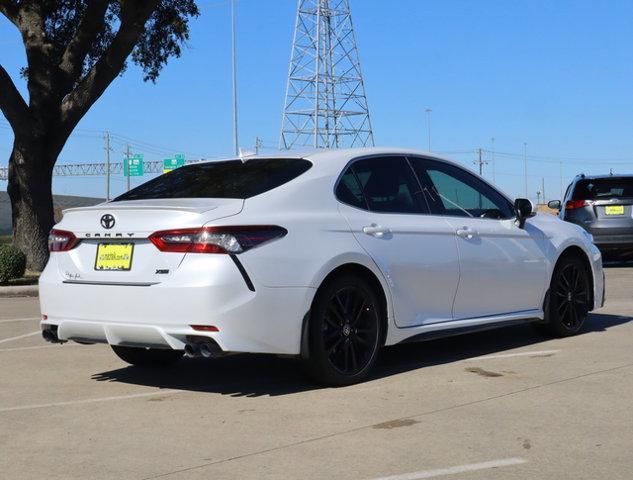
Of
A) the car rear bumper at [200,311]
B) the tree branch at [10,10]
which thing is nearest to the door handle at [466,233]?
the car rear bumper at [200,311]

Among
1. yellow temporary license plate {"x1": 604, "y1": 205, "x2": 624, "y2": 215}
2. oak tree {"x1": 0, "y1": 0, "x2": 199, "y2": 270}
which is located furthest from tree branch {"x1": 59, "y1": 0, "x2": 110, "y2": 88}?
yellow temporary license plate {"x1": 604, "y1": 205, "x2": 624, "y2": 215}

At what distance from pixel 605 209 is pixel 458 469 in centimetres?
1292

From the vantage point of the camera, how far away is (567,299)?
8086 mm

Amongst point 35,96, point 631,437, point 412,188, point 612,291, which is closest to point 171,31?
point 35,96

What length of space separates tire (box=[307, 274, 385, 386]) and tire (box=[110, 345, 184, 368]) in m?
1.60

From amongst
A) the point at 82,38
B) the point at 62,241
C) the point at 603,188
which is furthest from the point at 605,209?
the point at 62,241

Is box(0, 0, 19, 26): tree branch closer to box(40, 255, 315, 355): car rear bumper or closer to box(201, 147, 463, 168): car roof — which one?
box(201, 147, 463, 168): car roof

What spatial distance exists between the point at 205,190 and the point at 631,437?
10.2ft

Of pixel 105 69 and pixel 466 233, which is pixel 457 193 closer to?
pixel 466 233

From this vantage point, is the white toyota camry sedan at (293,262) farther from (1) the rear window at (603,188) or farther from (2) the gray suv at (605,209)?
(1) the rear window at (603,188)

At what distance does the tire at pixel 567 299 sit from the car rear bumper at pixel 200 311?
3.04 meters

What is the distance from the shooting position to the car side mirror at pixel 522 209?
7.55m

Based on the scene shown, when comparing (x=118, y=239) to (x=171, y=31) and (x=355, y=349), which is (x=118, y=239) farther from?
(x=171, y=31)

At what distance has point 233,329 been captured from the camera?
5.44 metres
